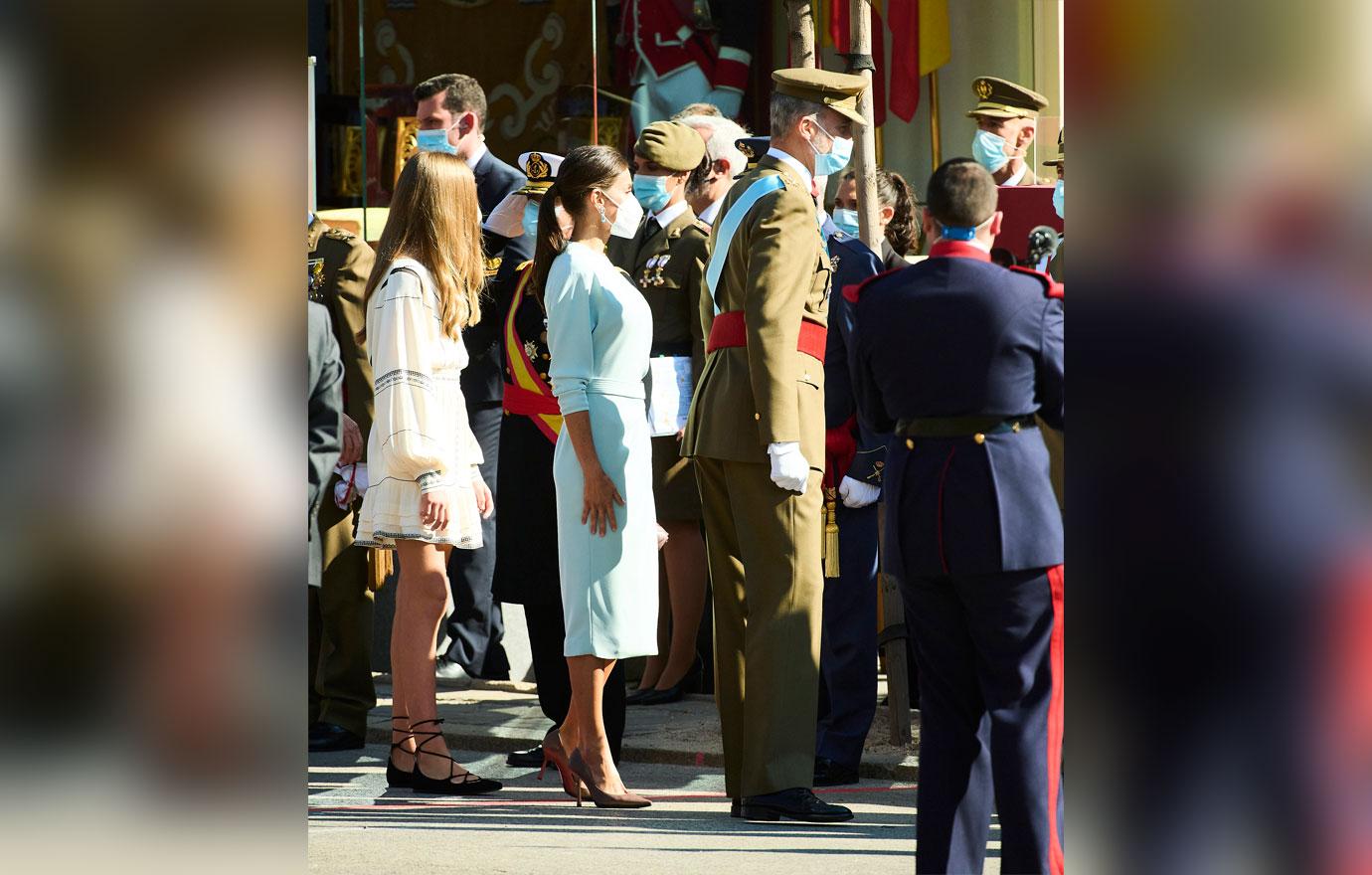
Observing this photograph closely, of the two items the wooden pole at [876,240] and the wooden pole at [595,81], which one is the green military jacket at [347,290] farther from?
the wooden pole at [595,81]

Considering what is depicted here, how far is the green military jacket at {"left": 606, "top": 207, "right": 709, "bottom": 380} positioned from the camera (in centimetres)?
705

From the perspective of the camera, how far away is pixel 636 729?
22.7 feet

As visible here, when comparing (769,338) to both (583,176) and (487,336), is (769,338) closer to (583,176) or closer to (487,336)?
(583,176)

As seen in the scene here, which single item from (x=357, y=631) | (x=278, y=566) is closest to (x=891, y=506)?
(x=278, y=566)

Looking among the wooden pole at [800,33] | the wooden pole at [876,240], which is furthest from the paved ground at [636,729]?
the wooden pole at [800,33]

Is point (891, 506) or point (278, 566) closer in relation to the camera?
point (278, 566)

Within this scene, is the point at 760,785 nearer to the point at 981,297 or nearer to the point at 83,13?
the point at 981,297

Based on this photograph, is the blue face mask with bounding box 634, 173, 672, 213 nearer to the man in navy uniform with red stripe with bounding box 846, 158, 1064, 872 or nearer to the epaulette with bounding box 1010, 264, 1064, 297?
the man in navy uniform with red stripe with bounding box 846, 158, 1064, 872

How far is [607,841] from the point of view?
17.0 ft

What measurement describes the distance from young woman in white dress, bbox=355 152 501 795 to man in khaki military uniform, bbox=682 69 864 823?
2.54ft

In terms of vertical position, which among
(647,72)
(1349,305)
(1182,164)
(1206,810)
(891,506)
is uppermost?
(647,72)

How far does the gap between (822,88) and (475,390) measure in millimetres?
2764

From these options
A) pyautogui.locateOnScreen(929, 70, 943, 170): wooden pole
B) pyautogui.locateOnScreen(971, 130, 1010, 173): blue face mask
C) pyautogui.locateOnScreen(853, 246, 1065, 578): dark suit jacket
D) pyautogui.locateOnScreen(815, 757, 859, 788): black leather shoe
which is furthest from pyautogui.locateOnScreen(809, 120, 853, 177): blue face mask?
pyautogui.locateOnScreen(929, 70, 943, 170): wooden pole

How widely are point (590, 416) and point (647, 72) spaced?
5.74m
